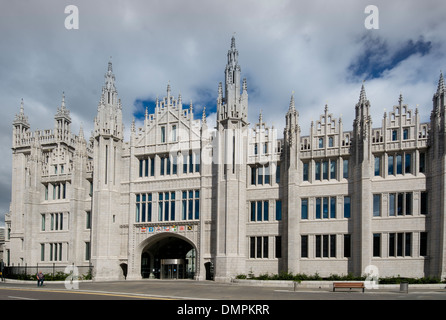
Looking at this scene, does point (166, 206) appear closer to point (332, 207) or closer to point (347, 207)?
point (332, 207)

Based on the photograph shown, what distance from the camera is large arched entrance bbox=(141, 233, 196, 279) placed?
50.2 m

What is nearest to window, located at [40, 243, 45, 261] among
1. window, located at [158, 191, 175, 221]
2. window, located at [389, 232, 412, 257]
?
window, located at [158, 191, 175, 221]

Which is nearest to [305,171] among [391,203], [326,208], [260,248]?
[326,208]

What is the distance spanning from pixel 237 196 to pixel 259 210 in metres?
3.00

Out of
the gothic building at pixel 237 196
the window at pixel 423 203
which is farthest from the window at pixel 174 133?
the window at pixel 423 203

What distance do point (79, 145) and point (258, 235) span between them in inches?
938

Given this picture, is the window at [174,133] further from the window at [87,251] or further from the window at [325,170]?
the window at [87,251]

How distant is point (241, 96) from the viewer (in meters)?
46.7

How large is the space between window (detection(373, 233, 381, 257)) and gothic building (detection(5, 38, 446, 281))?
0.28ft

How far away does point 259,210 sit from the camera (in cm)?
4609

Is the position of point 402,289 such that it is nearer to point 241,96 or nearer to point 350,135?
point 350,135

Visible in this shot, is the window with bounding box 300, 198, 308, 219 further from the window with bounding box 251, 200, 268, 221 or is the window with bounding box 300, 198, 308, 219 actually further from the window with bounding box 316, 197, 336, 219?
the window with bounding box 251, 200, 268, 221
